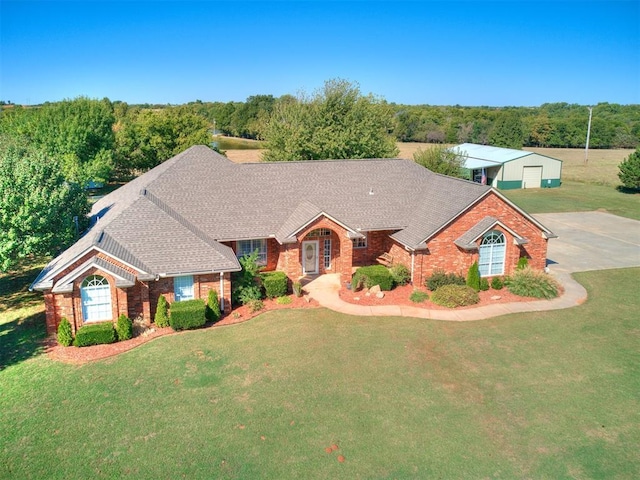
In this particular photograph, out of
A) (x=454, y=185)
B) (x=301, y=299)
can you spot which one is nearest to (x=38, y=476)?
(x=301, y=299)

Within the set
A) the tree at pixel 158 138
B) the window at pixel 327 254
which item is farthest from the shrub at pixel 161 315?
the tree at pixel 158 138

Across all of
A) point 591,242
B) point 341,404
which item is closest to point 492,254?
point 591,242

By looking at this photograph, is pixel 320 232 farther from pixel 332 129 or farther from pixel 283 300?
pixel 332 129

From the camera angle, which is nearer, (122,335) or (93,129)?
(122,335)

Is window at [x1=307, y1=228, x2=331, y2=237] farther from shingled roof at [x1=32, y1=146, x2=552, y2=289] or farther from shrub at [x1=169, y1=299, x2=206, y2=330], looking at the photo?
shrub at [x1=169, y1=299, x2=206, y2=330]

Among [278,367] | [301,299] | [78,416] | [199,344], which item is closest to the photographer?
[78,416]

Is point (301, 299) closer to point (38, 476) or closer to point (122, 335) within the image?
point (122, 335)
